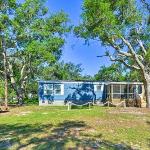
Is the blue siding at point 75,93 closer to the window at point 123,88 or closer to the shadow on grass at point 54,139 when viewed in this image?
the window at point 123,88

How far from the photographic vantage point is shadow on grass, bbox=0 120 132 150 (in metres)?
14.4

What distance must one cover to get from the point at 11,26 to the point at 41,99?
11.4 meters

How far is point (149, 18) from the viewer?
3519 centimetres

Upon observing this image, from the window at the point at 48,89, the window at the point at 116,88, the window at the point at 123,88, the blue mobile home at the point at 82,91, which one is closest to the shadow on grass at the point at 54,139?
the window at the point at 48,89

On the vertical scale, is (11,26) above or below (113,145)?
above

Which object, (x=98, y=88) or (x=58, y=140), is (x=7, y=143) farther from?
(x=98, y=88)

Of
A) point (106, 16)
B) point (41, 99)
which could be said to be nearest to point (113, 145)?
point (106, 16)

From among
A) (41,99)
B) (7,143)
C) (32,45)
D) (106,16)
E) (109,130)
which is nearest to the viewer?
(7,143)

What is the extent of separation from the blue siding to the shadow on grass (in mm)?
30144

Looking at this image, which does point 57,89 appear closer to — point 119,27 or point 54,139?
point 119,27

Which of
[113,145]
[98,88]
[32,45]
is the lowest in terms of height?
[113,145]

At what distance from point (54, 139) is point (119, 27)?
1981 cm

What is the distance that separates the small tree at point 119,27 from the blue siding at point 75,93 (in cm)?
1346

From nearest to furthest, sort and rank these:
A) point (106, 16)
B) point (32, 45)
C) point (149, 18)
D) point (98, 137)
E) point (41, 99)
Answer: point (98, 137)
point (106, 16)
point (149, 18)
point (32, 45)
point (41, 99)
